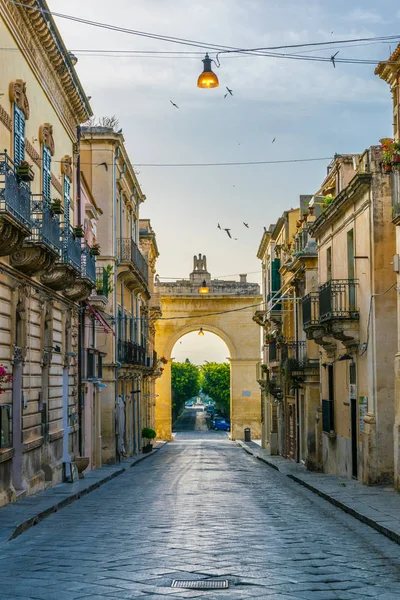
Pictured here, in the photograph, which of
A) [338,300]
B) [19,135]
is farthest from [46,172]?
[338,300]

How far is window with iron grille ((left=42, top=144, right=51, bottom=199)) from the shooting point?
19328 mm

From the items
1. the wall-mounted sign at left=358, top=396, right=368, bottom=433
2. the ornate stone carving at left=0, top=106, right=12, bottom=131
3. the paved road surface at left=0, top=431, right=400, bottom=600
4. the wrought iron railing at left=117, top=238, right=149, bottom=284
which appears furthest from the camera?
the wrought iron railing at left=117, top=238, right=149, bottom=284

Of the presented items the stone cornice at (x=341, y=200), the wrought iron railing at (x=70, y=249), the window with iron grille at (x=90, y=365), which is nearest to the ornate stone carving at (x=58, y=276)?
the wrought iron railing at (x=70, y=249)

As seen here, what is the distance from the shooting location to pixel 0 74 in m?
15.1

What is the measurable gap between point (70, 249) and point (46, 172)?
171cm

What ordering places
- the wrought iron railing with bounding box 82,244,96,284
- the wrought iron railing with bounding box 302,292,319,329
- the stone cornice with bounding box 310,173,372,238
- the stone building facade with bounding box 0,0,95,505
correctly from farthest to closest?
the wrought iron railing with bounding box 302,292,319,329, the wrought iron railing with bounding box 82,244,96,284, the stone cornice with bounding box 310,173,372,238, the stone building facade with bounding box 0,0,95,505

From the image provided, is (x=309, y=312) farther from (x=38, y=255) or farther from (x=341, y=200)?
(x=38, y=255)

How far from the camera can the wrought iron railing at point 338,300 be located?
21.9 m

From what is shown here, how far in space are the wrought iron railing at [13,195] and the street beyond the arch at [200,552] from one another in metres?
4.51

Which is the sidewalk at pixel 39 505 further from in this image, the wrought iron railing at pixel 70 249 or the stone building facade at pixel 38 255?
the wrought iron railing at pixel 70 249

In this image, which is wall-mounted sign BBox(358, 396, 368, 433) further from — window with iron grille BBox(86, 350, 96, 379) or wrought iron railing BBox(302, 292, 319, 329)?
window with iron grille BBox(86, 350, 96, 379)

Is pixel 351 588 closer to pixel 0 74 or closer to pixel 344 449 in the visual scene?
pixel 0 74

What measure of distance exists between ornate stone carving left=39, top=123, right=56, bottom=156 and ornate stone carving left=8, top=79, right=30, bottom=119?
1.86 metres

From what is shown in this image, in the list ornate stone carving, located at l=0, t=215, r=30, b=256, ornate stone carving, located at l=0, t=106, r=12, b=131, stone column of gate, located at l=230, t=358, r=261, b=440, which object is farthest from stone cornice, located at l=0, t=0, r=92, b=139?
stone column of gate, located at l=230, t=358, r=261, b=440
